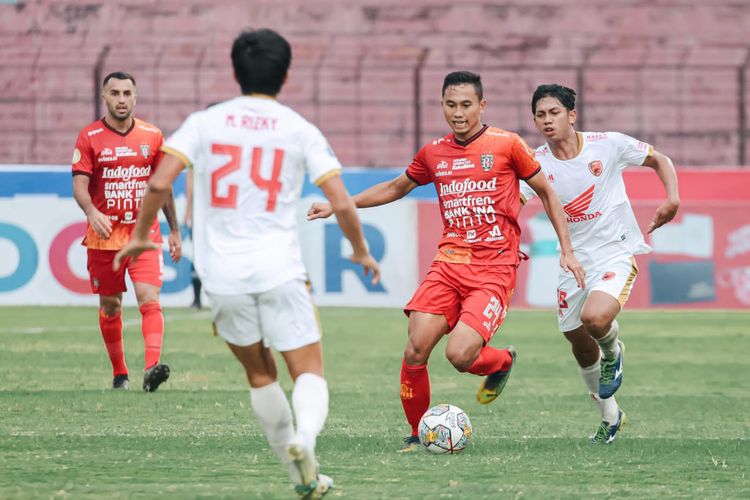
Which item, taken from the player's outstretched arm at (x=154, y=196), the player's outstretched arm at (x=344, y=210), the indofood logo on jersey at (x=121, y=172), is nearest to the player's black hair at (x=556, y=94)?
the player's outstretched arm at (x=344, y=210)

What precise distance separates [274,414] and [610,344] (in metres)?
3.09

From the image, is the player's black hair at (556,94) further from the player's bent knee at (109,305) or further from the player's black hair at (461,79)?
the player's bent knee at (109,305)

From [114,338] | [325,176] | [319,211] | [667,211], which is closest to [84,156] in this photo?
[114,338]

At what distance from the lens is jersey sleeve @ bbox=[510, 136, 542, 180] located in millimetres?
7551

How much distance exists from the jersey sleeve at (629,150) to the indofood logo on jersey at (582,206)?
296mm

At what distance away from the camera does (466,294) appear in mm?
7676

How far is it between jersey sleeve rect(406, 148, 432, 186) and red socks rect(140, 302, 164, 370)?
114 inches

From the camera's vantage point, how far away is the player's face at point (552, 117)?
26.5 feet

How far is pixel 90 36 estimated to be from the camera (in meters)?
25.3

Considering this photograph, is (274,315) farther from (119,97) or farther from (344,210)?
(119,97)

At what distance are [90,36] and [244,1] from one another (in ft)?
9.90

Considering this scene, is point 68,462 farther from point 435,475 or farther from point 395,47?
point 395,47

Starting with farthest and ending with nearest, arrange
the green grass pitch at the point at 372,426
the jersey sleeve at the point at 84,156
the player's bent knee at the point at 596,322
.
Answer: the jersey sleeve at the point at 84,156 < the player's bent knee at the point at 596,322 < the green grass pitch at the point at 372,426

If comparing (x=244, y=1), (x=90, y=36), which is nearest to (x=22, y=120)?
(x=90, y=36)
